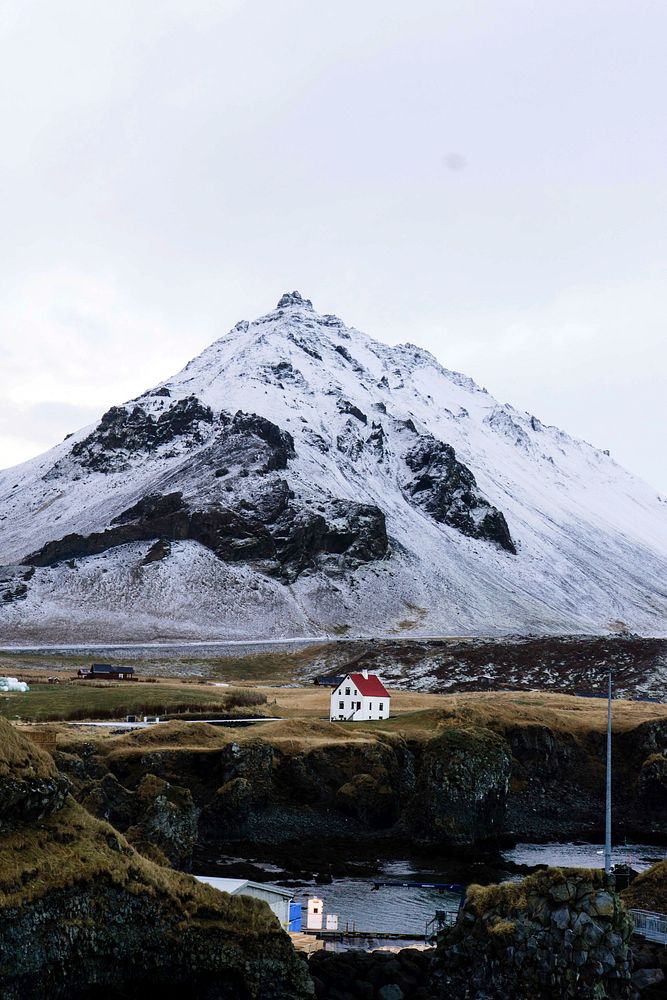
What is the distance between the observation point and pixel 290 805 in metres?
65.9

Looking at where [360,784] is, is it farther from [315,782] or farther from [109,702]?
[109,702]

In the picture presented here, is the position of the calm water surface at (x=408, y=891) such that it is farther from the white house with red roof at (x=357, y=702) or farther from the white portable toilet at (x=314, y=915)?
the white house with red roof at (x=357, y=702)

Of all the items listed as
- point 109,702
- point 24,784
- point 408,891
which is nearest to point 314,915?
point 408,891

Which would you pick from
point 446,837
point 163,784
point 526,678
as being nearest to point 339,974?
point 163,784

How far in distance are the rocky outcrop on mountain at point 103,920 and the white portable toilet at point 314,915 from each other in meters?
14.6

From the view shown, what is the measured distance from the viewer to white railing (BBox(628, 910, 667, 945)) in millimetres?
35875

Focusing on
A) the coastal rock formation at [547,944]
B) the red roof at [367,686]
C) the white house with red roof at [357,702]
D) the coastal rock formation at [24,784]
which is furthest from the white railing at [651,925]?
the red roof at [367,686]

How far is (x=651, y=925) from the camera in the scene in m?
36.6

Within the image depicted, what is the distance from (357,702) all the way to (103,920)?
213 ft

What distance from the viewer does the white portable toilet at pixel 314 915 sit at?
42625 millimetres

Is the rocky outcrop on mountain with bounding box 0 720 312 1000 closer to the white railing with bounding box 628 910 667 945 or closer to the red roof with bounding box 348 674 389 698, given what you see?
the white railing with bounding box 628 910 667 945

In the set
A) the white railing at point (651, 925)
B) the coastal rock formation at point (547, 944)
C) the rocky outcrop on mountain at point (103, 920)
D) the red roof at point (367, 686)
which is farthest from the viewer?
the red roof at point (367, 686)

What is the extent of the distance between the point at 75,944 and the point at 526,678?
12607 centimetres

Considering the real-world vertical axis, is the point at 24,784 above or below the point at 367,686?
above
